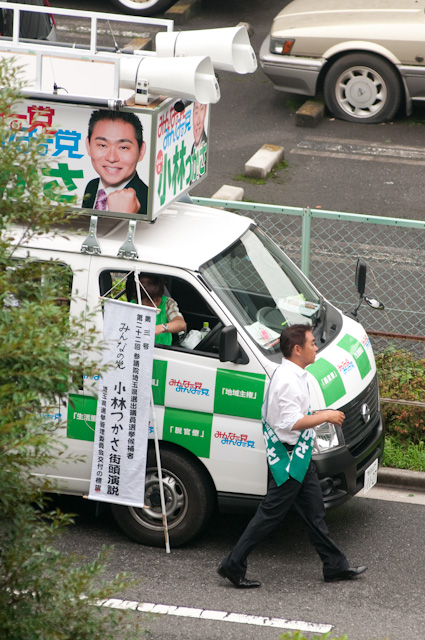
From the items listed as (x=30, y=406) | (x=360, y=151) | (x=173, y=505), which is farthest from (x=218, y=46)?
(x=360, y=151)

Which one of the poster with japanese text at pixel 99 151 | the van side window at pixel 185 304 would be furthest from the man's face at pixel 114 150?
the van side window at pixel 185 304

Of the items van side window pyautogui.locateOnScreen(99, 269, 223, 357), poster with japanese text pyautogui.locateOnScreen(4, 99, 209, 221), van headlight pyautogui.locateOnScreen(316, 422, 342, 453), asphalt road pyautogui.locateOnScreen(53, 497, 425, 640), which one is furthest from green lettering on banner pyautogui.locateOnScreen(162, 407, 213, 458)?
poster with japanese text pyautogui.locateOnScreen(4, 99, 209, 221)

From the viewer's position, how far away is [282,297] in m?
6.67

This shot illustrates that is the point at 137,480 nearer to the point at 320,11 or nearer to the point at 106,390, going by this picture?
the point at 106,390

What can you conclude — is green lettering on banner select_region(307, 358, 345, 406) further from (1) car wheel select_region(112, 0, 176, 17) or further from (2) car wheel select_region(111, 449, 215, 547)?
(1) car wheel select_region(112, 0, 176, 17)

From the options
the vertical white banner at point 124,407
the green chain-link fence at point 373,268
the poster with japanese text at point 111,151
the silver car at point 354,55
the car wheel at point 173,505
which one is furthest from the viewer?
the silver car at point 354,55

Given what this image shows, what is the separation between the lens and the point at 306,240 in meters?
8.07

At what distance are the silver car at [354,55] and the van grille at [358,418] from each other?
709 centimetres

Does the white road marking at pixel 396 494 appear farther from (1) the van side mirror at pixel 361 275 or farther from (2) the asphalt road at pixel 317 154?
(2) the asphalt road at pixel 317 154

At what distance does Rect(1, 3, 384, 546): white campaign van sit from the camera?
607 cm

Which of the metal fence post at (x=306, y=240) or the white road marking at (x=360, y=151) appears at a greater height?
the white road marking at (x=360, y=151)

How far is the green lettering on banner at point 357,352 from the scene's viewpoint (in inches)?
260

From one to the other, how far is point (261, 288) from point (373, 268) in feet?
6.96

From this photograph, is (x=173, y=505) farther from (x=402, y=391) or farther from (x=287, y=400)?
(x=402, y=391)
